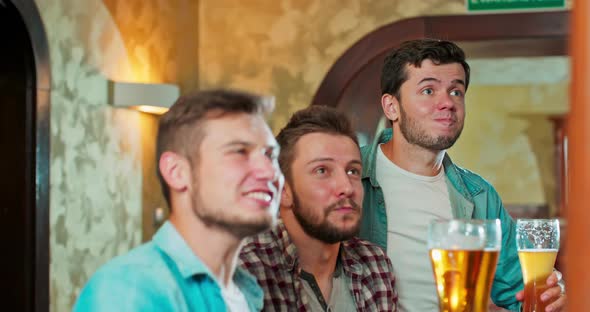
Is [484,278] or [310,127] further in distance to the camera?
[310,127]

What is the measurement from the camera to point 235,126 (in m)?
1.29

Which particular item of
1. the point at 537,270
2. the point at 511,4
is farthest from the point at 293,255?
the point at 511,4

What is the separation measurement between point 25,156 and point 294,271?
230 centimetres

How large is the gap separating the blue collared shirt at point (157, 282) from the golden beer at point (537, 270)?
0.64 m

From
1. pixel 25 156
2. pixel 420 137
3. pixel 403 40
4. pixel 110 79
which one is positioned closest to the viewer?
pixel 420 137

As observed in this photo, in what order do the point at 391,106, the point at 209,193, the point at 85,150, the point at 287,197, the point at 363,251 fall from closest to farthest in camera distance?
the point at 209,193 < the point at 287,197 < the point at 363,251 < the point at 391,106 < the point at 85,150

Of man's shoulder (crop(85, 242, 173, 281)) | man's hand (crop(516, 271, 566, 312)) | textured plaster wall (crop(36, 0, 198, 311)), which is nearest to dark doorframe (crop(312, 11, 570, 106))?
textured plaster wall (crop(36, 0, 198, 311))

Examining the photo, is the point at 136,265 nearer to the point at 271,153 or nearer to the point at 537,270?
the point at 271,153

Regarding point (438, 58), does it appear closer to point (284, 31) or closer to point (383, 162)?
point (383, 162)

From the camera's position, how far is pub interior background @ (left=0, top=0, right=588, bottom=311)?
381cm

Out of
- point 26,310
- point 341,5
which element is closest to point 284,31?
point 341,5

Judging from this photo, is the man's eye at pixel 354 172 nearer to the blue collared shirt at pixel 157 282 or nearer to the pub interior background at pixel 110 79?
the blue collared shirt at pixel 157 282

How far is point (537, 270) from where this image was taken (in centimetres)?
164

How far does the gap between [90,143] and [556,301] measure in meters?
3.06
